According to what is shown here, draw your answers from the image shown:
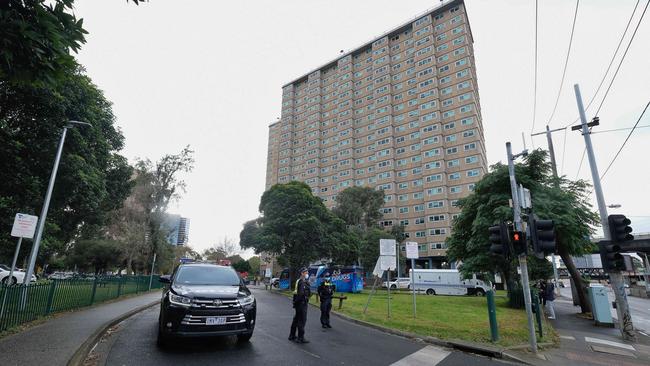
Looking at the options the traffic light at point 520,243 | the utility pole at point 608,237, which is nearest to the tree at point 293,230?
the utility pole at point 608,237

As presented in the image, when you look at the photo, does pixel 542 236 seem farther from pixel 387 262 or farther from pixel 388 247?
pixel 387 262

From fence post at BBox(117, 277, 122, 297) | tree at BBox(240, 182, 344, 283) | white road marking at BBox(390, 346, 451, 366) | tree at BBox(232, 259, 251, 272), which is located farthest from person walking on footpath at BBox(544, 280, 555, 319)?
tree at BBox(232, 259, 251, 272)

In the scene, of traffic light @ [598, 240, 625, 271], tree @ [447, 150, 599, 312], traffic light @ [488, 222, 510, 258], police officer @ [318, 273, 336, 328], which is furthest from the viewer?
tree @ [447, 150, 599, 312]

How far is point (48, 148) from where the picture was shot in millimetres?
13641

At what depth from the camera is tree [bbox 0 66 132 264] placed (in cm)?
1247

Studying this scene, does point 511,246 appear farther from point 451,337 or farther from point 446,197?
point 446,197

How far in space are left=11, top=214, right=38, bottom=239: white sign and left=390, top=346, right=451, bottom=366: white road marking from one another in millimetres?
10931

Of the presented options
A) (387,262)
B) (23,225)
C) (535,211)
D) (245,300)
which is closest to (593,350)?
(387,262)

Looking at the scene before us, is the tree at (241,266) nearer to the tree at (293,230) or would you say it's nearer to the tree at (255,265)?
the tree at (255,265)

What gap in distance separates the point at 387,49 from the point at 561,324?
7554 centimetres

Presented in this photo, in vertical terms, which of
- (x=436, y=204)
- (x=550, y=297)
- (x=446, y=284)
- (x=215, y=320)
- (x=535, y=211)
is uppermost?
(x=436, y=204)

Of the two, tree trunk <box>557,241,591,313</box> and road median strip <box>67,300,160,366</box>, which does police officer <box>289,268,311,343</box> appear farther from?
tree trunk <box>557,241,591,313</box>

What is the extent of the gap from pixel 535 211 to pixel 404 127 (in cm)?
5796

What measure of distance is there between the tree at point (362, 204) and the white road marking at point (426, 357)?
52572 millimetres
